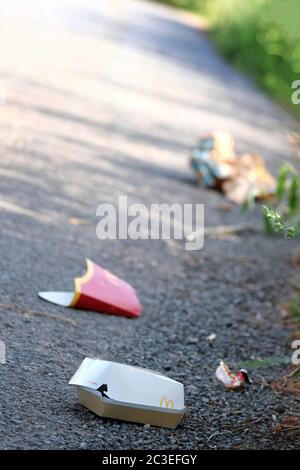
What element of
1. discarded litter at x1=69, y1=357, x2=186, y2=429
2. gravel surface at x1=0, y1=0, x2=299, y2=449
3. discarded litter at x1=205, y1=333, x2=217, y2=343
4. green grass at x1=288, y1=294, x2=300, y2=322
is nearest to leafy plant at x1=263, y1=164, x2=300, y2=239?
gravel surface at x1=0, y1=0, x2=299, y2=449

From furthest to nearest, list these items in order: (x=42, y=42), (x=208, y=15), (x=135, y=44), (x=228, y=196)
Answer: (x=208, y=15), (x=135, y=44), (x=42, y=42), (x=228, y=196)

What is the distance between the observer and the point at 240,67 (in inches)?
715

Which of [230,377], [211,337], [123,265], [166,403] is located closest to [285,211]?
[123,265]

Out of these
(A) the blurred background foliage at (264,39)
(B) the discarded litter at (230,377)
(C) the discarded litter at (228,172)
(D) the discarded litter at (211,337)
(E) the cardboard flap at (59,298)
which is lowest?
(A) the blurred background foliage at (264,39)

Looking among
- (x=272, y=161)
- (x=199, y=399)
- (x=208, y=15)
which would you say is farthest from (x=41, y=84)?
(x=208, y=15)

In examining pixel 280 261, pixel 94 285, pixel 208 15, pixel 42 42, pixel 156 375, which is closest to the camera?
pixel 156 375

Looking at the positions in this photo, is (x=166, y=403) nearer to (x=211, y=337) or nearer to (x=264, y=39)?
(x=211, y=337)

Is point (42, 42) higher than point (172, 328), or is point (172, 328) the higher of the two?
point (172, 328)

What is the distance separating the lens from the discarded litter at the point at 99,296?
436cm

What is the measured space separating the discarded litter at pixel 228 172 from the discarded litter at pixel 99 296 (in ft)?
9.72

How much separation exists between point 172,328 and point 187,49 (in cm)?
1501

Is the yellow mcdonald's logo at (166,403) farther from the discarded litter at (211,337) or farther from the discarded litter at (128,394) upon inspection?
the discarded litter at (211,337)

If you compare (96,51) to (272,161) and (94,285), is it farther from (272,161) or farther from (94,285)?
(94,285)

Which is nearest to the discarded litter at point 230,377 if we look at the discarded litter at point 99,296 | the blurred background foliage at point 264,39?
the discarded litter at point 99,296
